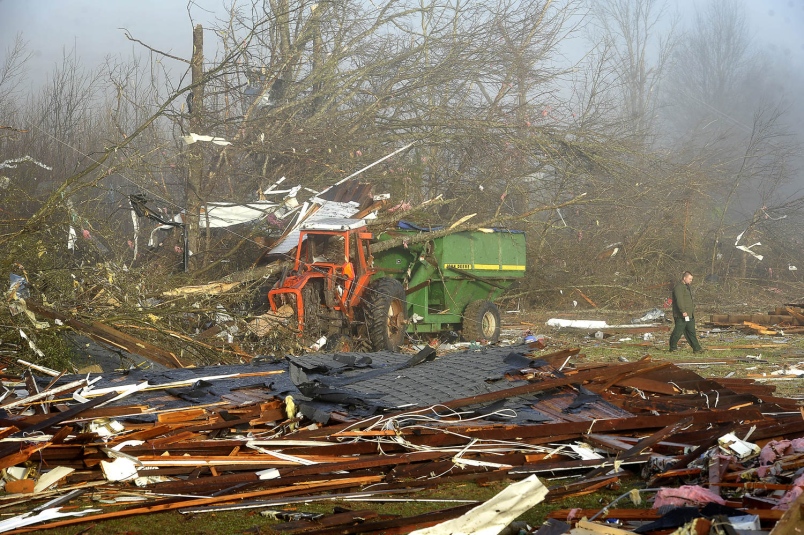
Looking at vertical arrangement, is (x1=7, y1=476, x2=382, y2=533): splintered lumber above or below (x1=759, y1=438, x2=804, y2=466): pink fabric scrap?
below

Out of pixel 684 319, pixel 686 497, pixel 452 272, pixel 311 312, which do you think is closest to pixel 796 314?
pixel 684 319

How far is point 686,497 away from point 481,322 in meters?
11.2

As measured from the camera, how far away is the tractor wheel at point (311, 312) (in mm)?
11984

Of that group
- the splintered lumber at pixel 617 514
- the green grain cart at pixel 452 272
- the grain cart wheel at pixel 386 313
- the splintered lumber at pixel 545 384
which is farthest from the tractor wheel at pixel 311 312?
the splintered lumber at pixel 617 514

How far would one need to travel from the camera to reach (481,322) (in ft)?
49.3

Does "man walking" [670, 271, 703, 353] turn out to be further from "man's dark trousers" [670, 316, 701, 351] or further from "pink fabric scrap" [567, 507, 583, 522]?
"pink fabric scrap" [567, 507, 583, 522]

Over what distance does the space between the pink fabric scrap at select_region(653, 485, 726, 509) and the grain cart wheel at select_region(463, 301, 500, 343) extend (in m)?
10.9

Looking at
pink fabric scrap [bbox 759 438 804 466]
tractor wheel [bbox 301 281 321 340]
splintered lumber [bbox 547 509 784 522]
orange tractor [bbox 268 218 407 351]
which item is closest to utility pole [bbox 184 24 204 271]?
orange tractor [bbox 268 218 407 351]

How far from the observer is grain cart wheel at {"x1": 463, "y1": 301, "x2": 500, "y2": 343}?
1489cm

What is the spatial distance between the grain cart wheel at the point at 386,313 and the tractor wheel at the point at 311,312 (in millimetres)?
894

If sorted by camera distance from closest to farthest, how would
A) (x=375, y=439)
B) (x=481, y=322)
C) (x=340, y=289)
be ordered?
(x=375, y=439) < (x=340, y=289) < (x=481, y=322)

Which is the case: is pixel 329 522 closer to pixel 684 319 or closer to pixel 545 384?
pixel 545 384

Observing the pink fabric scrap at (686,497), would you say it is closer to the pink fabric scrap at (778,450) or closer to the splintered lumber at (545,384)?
the pink fabric scrap at (778,450)

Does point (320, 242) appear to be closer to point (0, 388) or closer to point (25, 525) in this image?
point (0, 388)
